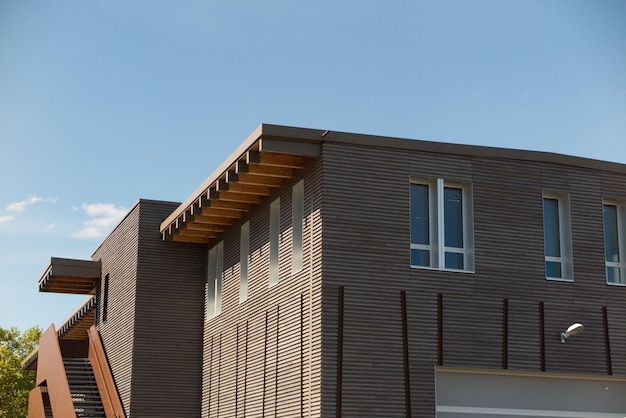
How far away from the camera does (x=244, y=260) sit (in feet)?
68.7

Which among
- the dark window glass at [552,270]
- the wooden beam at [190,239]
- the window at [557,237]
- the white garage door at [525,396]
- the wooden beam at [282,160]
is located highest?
the wooden beam at [190,239]

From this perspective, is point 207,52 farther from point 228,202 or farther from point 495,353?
point 495,353

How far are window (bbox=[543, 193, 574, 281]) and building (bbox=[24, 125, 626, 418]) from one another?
0.03 metres

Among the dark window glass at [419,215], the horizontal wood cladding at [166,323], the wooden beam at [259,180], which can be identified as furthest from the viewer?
the horizontal wood cladding at [166,323]

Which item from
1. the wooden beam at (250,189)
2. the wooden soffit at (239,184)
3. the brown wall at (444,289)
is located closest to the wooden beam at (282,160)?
the wooden soffit at (239,184)

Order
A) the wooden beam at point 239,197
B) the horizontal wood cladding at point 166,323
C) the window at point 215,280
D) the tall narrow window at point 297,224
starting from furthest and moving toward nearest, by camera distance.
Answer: the horizontal wood cladding at point 166,323 < the window at point 215,280 < the wooden beam at point 239,197 < the tall narrow window at point 297,224

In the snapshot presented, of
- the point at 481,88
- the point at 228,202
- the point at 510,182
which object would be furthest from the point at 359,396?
the point at 481,88

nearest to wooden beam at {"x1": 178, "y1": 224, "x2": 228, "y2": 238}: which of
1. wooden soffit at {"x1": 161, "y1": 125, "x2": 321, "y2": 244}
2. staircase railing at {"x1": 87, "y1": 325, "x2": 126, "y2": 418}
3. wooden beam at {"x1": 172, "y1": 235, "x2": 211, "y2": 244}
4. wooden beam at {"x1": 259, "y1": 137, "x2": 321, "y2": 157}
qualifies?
wooden soffit at {"x1": 161, "y1": 125, "x2": 321, "y2": 244}

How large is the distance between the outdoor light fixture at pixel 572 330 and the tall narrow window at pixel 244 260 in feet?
21.5

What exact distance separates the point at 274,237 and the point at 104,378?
8.49 meters

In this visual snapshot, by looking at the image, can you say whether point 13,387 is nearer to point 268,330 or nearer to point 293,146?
point 268,330

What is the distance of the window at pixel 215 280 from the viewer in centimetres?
2250

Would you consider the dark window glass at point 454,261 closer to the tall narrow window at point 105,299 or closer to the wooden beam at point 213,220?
the wooden beam at point 213,220

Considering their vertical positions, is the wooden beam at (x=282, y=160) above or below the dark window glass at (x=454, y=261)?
above
